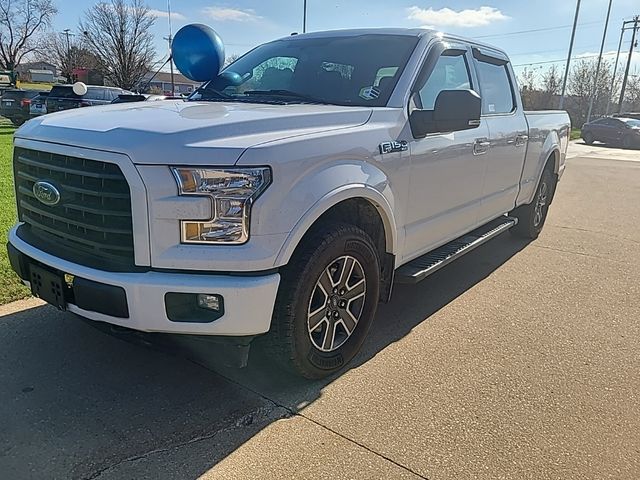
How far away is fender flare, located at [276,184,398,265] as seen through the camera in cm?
260

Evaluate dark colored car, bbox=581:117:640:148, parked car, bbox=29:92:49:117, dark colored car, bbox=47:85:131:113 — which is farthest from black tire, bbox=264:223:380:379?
dark colored car, bbox=581:117:640:148

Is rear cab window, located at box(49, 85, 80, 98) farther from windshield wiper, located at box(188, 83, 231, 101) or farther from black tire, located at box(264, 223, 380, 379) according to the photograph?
black tire, located at box(264, 223, 380, 379)

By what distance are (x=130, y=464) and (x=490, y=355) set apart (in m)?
2.29

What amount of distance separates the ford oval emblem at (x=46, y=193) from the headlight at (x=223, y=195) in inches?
30.6

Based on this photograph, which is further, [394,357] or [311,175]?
[394,357]

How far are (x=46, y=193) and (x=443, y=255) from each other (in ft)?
9.01

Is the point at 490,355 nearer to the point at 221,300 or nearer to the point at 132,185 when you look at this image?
the point at 221,300

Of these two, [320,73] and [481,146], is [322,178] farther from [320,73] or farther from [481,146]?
[481,146]

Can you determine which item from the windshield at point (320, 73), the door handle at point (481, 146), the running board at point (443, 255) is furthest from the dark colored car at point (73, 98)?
the door handle at point (481, 146)

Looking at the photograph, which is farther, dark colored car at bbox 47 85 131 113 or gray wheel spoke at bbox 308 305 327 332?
dark colored car at bbox 47 85 131 113

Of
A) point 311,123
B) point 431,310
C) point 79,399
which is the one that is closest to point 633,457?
point 431,310

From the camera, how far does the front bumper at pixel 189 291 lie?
8.04ft

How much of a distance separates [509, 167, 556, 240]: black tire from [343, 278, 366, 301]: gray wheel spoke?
3.87 m

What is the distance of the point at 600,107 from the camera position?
165ft
